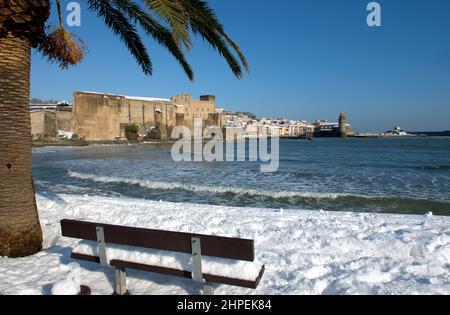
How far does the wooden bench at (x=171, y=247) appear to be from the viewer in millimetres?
2287

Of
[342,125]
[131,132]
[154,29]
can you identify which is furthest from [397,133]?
[154,29]

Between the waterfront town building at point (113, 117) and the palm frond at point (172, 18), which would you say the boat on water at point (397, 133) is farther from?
the palm frond at point (172, 18)

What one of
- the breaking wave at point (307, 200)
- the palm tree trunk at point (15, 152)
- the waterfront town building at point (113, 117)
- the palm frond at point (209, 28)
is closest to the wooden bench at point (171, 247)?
Result: the palm tree trunk at point (15, 152)

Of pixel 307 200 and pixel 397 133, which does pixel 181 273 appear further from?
pixel 397 133

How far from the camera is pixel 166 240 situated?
246 cm

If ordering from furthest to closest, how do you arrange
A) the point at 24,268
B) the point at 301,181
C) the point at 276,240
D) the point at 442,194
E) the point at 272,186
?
the point at 301,181
the point at 272,186
the point at 442,194
the point at 276,240
the point at 24,268

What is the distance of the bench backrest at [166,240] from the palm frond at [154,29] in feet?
→ 9.48

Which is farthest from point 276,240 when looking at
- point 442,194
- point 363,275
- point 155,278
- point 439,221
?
point 442,194

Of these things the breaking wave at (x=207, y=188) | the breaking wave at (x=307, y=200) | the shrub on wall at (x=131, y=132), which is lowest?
the breaking wave at (x=307, y=200)

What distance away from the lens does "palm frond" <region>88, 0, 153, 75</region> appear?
4.81 meters

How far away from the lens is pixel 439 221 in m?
5.02

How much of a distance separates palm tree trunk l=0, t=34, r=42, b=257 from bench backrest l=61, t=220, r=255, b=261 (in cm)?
110
